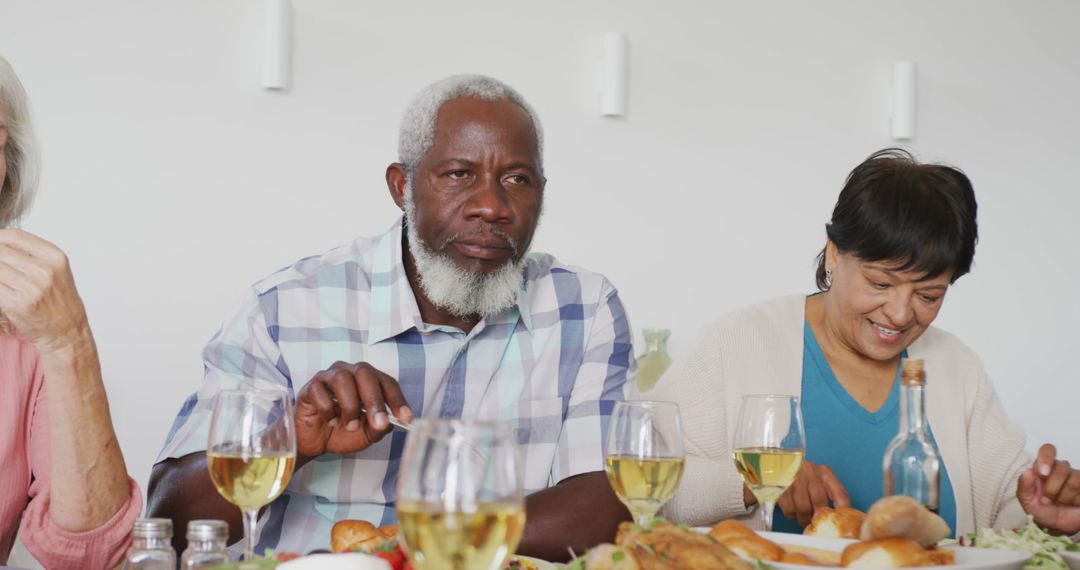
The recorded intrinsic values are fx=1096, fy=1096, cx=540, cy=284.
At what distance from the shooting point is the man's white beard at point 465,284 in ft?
6.64

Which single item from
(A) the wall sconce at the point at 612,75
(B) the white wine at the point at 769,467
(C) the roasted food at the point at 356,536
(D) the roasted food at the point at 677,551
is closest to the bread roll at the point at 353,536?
(C) the roasted food at the point at 356,536

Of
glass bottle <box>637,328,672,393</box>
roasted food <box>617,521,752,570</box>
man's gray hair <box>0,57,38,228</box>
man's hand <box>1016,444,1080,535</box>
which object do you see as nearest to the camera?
roasted food <box>617,521,752,570</box>

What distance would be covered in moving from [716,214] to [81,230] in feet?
6.96

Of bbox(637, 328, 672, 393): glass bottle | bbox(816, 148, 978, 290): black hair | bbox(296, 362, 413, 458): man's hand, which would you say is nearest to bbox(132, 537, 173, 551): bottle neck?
bbox(296, 362, 413, 458): man's hand

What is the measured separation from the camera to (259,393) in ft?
3.76

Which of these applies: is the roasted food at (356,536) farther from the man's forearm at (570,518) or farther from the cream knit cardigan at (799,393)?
the cream knit cardigan at (799,393)

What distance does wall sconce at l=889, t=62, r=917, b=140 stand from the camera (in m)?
4.15

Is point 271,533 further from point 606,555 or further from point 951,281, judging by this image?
point 951,281

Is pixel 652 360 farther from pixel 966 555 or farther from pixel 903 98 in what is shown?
pixel 966 555

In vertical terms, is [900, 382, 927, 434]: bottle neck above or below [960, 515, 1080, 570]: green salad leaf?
above

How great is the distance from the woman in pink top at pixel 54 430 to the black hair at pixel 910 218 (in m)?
1.39

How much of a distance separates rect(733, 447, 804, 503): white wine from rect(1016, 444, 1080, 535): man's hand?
0.47 m

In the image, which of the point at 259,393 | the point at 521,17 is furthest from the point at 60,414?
the point at 521,17

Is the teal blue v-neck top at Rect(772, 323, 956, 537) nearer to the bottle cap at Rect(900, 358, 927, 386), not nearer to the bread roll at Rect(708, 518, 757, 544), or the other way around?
the bottle cap at Rect(900, 358, 927, 386)
